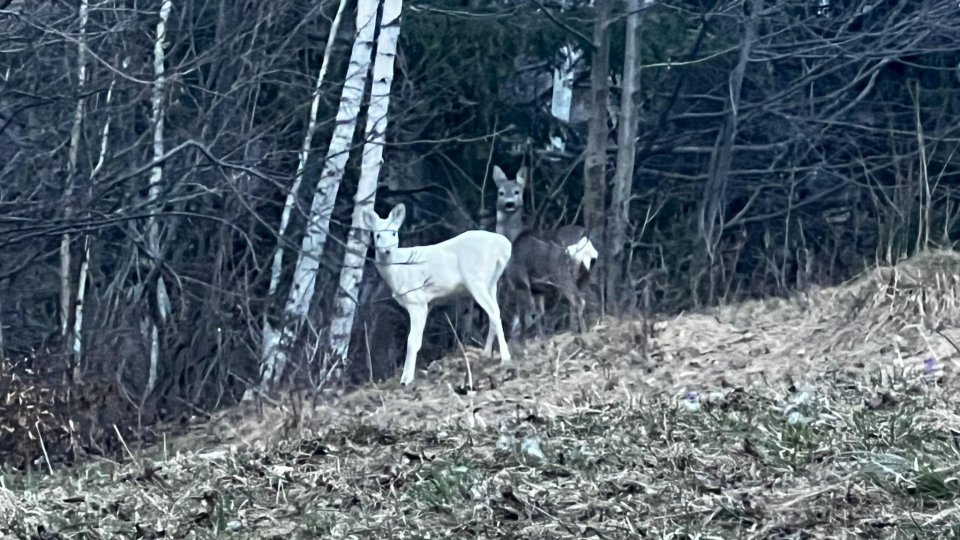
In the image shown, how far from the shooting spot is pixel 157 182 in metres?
11.2

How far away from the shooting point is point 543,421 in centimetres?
792

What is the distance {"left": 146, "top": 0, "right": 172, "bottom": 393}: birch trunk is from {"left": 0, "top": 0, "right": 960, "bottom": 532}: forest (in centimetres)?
7

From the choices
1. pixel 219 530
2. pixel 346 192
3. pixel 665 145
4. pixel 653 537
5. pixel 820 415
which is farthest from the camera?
pixel 665 145

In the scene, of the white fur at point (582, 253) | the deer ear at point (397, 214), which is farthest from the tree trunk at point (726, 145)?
the deer ear at point (397, 214)

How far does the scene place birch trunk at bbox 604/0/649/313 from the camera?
19.3m

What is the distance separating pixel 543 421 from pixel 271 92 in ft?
42.2

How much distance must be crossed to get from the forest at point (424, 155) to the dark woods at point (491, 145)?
60 mm

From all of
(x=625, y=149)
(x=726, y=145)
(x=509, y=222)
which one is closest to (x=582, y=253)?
(x=509, y=222)

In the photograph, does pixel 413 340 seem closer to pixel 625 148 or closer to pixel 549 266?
pixel 549 266

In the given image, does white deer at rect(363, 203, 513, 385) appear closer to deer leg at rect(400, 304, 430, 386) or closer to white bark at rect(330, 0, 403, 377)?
deer leg at rect(400, 304, 430, 386)

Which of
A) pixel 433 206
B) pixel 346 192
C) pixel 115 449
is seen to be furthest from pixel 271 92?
pixel 115 449

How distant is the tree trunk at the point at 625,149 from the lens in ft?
63.2

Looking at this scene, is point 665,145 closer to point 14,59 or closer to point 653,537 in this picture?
point 14,59

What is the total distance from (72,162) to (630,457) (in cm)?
975
